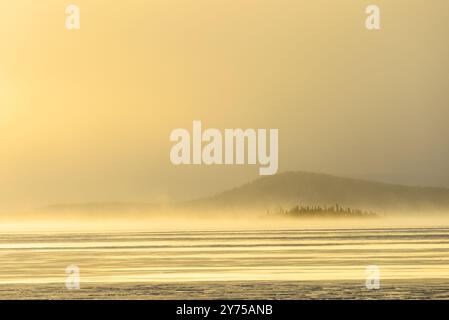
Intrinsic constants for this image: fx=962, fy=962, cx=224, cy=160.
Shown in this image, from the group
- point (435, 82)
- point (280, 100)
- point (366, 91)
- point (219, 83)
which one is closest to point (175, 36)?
point (219, 83)

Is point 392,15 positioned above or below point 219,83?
above

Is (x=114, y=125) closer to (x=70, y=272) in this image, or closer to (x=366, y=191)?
(x=70, y=272)

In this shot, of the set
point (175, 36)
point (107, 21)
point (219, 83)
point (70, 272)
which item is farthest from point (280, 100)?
point (70, 272)

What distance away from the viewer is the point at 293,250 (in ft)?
36.2

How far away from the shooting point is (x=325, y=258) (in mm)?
11508

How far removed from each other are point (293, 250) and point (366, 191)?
1.17m

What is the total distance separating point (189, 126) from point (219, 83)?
2.12ft
